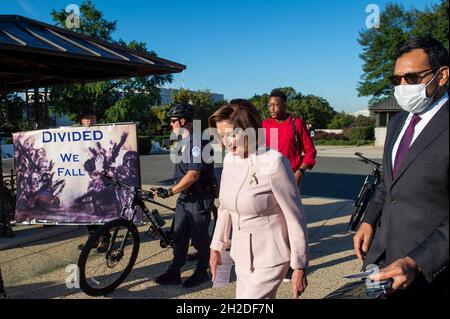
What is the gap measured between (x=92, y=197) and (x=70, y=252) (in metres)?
0.84

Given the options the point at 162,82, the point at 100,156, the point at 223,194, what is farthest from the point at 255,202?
the point at 162,82

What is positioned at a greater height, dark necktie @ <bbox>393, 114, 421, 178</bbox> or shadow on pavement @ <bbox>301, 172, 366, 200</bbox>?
dark necktie @ <bbox>393, 114, 421, 178</bbox>

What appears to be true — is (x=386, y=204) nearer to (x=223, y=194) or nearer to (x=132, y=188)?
(x=223, y=194)

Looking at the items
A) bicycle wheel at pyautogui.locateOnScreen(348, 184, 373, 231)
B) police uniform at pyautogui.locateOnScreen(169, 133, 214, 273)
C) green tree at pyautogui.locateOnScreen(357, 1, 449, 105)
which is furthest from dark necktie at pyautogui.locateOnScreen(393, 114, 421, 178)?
green tree at pyautogui.locateOnScreen(357, 1, 449, 105)

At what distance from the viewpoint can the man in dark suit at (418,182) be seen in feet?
5.08

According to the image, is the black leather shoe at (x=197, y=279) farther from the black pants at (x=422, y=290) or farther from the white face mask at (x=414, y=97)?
the white face mask at (x=414, y=97)

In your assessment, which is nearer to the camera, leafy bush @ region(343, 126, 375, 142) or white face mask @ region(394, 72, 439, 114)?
white face mask @ region(394, 72, 439, 114)

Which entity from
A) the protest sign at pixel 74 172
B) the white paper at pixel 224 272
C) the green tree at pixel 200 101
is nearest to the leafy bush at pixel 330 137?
the green tree at pixel 200 101

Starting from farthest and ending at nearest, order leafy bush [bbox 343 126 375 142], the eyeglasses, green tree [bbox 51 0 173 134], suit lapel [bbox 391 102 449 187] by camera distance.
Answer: leafy bush [bbox 343 126 375 142] → green tree [bbox 51 0 173 134] → the eyeglasses → suit lapel [bbox 391 102 449 187]

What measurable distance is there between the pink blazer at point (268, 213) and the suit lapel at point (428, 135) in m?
0.72

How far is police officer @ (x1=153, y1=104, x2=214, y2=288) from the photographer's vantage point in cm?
412

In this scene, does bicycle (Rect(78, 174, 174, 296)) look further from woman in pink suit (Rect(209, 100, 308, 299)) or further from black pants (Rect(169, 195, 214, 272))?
woman in pink suit (Rect(209, 100, 308, 299))

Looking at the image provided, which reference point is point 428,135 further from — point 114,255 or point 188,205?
point 114,255

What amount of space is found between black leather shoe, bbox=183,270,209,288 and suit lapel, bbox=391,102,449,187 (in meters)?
2.82
